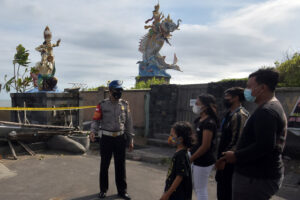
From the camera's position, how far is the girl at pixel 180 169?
261 cm

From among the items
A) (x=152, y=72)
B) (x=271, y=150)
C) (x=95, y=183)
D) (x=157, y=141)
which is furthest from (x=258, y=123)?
(x=152, y=72)

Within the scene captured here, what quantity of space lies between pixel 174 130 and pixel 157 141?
26.7 feet

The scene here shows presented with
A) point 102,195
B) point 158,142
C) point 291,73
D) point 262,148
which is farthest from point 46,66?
point 262,148

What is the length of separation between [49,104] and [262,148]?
8983mm

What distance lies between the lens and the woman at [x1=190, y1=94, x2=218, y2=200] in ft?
10.1

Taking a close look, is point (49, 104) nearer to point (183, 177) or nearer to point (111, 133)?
point (111, 133)

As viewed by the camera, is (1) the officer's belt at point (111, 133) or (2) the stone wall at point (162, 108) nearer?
(1) the officer's belt at point (111, 133)

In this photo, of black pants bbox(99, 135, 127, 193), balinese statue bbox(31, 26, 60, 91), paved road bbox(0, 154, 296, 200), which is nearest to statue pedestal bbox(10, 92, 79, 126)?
balinese statue bbox(31, 26, 60, 91)

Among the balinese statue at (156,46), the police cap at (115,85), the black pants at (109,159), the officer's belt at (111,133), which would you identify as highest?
the balinese statue at (156,46)

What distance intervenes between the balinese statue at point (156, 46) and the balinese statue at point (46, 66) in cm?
1889

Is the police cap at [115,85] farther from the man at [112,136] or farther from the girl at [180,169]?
the girl at [180,169]

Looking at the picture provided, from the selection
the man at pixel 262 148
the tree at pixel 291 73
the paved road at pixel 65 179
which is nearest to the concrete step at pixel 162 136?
the paved road at pixel 65 179

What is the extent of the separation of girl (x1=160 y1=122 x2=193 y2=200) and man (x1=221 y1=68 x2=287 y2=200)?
50 centimetres

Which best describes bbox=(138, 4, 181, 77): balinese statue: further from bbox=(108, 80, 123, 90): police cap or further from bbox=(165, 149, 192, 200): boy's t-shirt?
bbox=(165, 149, 192, 200): boy's t-shirt
